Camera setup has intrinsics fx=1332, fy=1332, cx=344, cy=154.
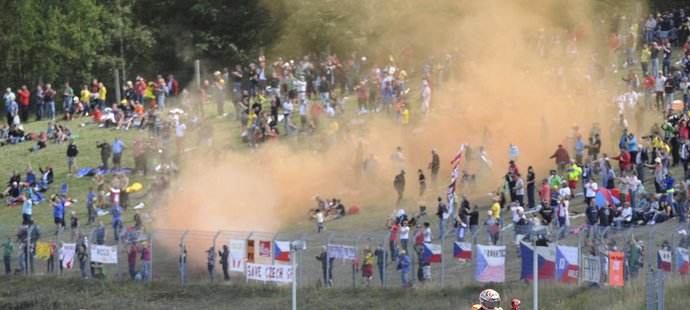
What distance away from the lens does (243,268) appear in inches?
1356

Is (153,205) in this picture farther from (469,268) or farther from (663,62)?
(663,62)

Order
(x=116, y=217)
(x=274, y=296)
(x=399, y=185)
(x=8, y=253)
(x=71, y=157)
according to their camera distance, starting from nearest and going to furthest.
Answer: (x=274, y=296) → (x=8, y=253) → (x=116, y=217) → (x=399, y=185) → (x=71, y=157)

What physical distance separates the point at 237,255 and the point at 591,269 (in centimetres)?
941

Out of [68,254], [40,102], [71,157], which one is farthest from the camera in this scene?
[40,102]

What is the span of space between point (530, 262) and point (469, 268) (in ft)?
6.30

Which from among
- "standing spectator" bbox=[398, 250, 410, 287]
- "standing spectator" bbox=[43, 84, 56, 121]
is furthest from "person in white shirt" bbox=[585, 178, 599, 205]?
"standing spectator" bbox=[43, 84, 56, 121]

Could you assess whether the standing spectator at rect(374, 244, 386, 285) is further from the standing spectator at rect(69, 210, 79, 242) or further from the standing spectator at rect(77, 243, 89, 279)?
the standing spectator at rect(69, 210, 79, 242)

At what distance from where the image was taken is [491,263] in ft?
104

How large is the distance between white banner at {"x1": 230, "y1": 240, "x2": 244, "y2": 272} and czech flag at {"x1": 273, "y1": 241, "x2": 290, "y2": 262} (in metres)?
1.16

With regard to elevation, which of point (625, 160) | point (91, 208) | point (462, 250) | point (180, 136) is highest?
point (180, 136)

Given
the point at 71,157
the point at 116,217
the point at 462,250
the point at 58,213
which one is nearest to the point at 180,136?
the point at 71,157

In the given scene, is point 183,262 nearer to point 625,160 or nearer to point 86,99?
point 625,160

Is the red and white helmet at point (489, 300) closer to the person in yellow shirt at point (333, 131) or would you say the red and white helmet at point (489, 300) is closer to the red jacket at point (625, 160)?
the red jacket at point (625, 160)

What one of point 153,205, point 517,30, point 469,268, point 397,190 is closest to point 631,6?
point 517,30
